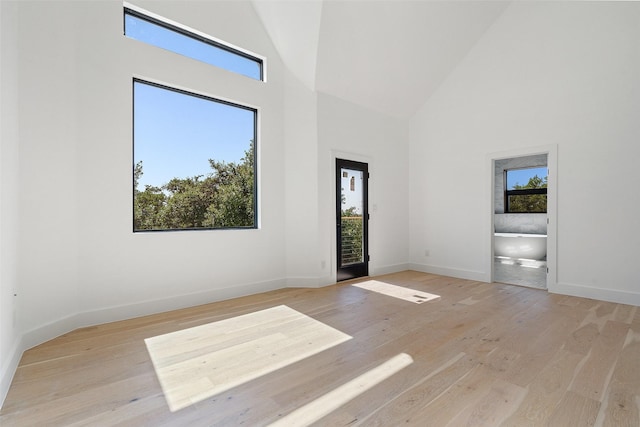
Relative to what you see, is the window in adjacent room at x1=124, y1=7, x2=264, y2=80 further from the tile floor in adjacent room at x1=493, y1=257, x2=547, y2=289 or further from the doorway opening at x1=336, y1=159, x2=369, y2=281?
the tile floor in adjacent room at x1=493, y1=257, x2=547, y2=289

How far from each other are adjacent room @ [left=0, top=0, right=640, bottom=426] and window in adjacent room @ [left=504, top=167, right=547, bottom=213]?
2.30m

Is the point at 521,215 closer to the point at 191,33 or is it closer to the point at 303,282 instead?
the point at 303,282

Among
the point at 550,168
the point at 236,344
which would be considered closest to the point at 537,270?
the point at 550,168

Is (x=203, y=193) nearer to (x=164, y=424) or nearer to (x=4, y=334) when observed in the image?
(x=4, y=334)

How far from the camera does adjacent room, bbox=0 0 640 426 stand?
6.68 feet

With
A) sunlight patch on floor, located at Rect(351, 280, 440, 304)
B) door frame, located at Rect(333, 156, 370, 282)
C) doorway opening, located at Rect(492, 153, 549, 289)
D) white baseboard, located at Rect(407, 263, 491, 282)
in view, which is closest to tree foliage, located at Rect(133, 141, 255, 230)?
door frame, located at Rect(333, 156, 370, 282)

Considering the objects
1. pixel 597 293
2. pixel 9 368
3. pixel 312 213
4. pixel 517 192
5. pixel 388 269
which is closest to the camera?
pixel 9 368

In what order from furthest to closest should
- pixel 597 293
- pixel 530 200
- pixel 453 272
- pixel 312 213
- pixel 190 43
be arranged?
pixel 530 200, pixel 453 272, pixel 312 213, pixel 597 293, pixel 190 43

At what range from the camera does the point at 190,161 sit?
3920mm

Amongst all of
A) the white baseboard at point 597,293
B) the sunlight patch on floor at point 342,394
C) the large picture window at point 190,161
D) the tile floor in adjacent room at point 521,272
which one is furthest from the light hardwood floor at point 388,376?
the tile floor in adjacent room at point 521,272

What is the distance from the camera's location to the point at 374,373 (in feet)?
7.09

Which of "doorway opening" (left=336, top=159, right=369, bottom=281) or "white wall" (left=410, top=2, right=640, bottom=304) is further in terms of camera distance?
"doorway opening" (left=336, top=159, right=369, bottom=281)

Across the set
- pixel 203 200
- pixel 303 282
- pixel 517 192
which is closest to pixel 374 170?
pixel 303 282

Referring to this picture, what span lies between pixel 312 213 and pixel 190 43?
273cm
